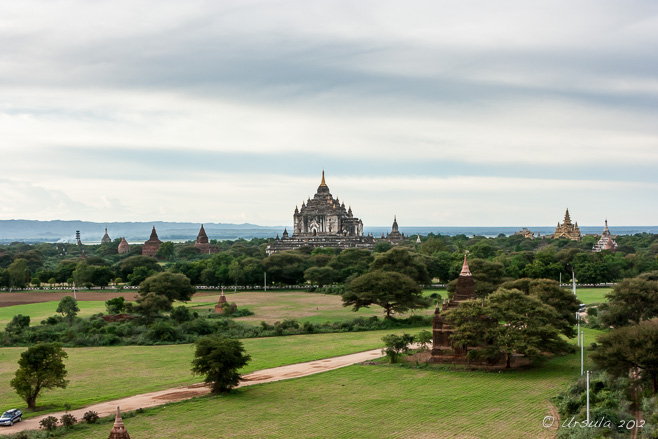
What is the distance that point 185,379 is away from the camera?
41625 mm

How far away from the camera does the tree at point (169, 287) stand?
71569mm

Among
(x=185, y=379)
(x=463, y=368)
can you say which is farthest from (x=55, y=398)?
(x=463, y=368)

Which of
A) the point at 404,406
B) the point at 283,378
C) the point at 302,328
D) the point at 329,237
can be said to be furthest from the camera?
the point at 329,237

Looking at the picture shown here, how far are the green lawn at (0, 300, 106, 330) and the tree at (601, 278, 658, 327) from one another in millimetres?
52028

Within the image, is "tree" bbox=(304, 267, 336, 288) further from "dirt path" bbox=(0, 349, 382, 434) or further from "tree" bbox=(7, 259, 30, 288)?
"dirt path" bbox=(0, 349, 382, 434)

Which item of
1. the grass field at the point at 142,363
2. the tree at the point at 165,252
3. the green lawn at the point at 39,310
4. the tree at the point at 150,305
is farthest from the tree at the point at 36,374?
the tree at the point at 165,252

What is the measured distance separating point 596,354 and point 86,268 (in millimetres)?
83768

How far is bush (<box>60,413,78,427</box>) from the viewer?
31312 mm

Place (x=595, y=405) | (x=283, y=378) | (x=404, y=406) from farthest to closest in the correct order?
(x=283, y=378) → (x=404, y=406) → (x=595, y=405)

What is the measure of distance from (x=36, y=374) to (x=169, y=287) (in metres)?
36.1

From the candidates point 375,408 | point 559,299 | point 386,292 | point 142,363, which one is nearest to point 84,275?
point 386,292

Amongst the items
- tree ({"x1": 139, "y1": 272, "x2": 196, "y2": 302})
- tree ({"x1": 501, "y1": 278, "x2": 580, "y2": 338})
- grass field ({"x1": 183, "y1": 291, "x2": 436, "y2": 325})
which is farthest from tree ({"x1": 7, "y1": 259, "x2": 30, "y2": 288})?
tree ({"x1": 501, "y1": 278, "x2": 580, "y2": 338})

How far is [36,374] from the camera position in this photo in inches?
1416

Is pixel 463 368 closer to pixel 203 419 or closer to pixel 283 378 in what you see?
pixel 283 378
